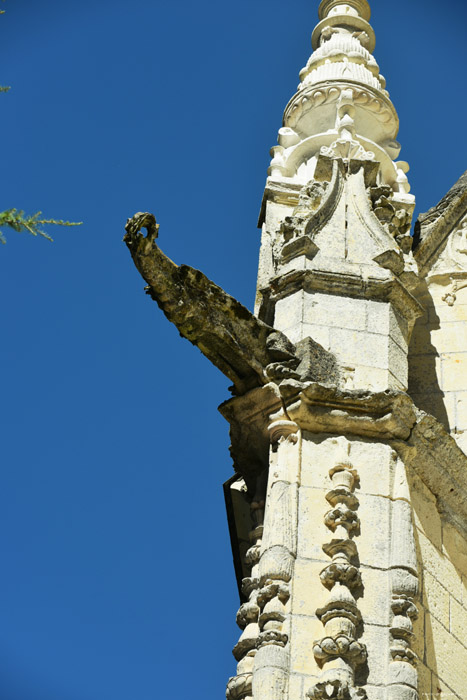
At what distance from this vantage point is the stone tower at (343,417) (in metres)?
6.07

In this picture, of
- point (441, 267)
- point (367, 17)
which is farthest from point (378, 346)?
point (367, 17)

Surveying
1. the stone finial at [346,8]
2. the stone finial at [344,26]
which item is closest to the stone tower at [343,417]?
the stone finial at [344,26]

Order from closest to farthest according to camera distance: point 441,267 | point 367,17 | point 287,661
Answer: point 287,661 < point 441,267 < point 367,17

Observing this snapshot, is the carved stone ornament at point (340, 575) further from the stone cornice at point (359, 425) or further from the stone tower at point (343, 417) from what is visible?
the stone cornice at point (359, 425)

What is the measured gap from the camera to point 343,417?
684 centimetres

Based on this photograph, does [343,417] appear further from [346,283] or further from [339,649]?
[339,649]

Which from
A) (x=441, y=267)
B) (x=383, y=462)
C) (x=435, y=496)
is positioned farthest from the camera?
(x=441, y=267)

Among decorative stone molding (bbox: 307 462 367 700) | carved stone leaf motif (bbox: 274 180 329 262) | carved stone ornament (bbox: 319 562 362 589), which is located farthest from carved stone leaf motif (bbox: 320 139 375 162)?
carved stone ornament (bbox: 319 562 362 589)

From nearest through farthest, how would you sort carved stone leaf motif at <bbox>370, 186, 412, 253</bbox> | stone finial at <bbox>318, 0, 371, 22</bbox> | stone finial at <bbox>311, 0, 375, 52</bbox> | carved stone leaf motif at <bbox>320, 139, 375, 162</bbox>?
1. carved stone leaf motif at <bbox>370, 186, 412, 253</bbox>
2. carved stone leaf motif at <bbox>320, 139, 375, 162</bbox>
3. stone finial at <bbox>311, 0, 375, 52</bbox>
4. stone finial at <bbox>318, 0, 371, 22</bbox>

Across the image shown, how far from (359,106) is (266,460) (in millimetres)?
3188

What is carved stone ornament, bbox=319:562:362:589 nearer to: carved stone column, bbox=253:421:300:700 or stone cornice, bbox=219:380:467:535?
carved stone column, bbox=253:421:300:700

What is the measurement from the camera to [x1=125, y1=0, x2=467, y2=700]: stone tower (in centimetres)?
607

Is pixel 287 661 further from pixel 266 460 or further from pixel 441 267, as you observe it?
pixel 441 267

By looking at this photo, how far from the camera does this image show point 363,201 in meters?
8.09
